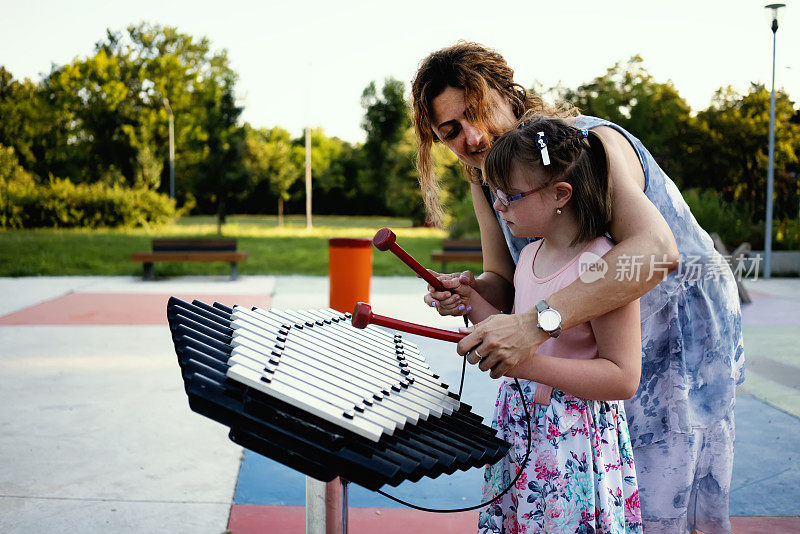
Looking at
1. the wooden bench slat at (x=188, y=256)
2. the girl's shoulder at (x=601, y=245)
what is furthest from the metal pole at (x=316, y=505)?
the wooden bench slat at (x=188, y=256)

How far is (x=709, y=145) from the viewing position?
698 inches

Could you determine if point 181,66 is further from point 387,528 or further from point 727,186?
point 387,528

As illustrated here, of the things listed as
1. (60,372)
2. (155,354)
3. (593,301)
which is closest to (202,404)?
(593,301)

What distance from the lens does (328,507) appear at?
184cm

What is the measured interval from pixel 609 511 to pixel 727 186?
18089mm

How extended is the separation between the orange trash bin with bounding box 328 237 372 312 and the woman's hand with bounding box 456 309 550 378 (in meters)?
5.75

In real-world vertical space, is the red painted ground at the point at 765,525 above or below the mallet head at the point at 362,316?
below

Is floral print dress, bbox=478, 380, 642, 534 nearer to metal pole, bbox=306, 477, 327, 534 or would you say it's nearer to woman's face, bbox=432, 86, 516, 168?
metal pole, bbox=306, 477, 327, 534

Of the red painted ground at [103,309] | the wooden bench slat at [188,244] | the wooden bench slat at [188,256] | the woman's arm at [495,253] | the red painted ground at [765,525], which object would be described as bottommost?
the red painted ground at [765,525]

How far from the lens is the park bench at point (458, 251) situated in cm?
1220

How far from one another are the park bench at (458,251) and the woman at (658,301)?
9.98 metres

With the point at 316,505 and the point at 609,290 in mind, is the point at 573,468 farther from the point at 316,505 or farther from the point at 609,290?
the point at 316,505

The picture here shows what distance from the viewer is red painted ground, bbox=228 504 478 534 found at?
10.0ft

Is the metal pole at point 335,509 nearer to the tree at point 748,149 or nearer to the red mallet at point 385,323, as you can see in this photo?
the red mallet at point 385,323
